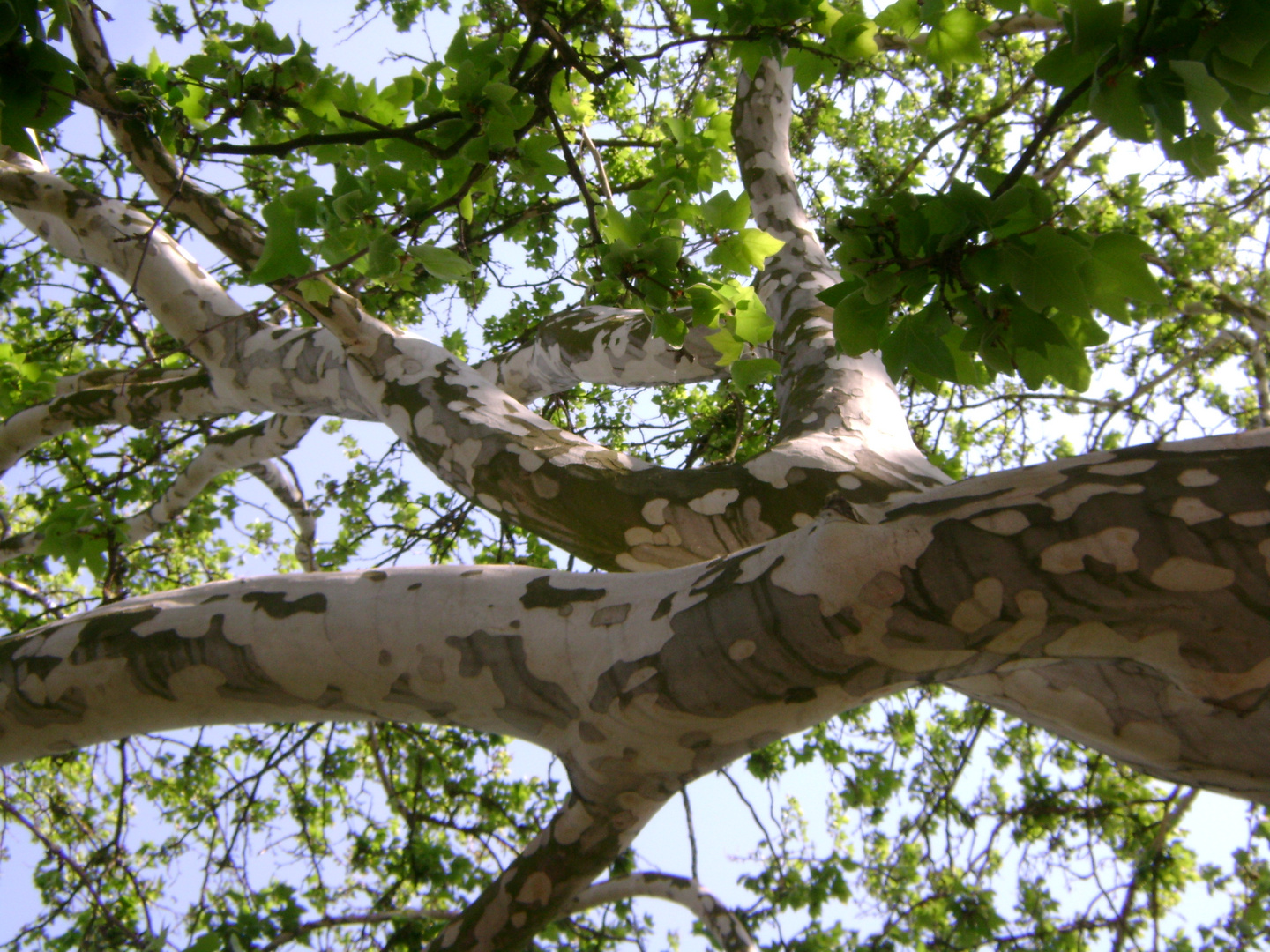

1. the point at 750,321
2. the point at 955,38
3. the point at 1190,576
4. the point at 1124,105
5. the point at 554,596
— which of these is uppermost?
the point at 955,38

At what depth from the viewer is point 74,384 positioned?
384cm

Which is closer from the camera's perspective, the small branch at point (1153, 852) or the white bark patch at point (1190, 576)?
the white bark patch at point (1190, 576)

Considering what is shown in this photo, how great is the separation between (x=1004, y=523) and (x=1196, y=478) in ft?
0.76

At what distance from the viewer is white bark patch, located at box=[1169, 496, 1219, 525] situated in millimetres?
913

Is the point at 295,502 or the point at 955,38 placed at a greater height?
the point at 295,502

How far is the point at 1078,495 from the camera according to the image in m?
1.00

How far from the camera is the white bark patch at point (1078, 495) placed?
98 centimetres

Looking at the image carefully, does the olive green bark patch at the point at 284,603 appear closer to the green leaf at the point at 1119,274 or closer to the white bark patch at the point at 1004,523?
the white bark patch at the point at 1004,523

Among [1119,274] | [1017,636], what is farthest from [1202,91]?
[1017,636]

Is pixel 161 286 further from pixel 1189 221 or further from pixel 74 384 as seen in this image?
pixel 1189 221

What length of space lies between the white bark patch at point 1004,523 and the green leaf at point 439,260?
108cm

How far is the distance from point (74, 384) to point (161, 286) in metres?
1.77

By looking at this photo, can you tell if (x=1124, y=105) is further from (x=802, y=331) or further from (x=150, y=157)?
(x=150, y=157)

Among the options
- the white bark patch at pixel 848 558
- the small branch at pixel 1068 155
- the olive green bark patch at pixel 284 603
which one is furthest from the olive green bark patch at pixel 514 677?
the small branch at pixel 1068 155
